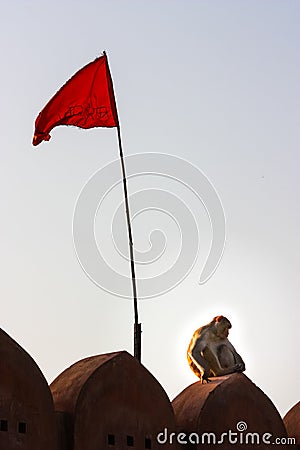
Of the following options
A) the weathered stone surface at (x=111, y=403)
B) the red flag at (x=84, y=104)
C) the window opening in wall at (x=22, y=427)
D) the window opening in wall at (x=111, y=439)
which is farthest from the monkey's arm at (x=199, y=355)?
the red flag at (x=84, y=104)

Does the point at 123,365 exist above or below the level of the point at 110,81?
below

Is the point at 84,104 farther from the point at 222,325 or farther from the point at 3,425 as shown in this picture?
the point at 3,425

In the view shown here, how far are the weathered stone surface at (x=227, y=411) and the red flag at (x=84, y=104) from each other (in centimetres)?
397

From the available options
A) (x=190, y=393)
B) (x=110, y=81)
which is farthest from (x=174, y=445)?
(x=110, y=81)

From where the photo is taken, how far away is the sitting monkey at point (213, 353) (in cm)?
1275

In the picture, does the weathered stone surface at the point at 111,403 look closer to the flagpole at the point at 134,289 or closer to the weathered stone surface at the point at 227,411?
the weathered stone surface at the point at 227,411

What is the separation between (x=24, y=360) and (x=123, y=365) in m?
1.30

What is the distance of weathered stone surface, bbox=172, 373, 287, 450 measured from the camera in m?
11.9

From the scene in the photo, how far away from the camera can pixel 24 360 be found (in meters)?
10.3

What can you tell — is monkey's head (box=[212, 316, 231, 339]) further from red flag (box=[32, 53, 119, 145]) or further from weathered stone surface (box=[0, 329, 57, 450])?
weathered stone surface (box=[0, 329, 57, 450])

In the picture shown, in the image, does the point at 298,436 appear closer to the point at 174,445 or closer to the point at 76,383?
the point at 174,445

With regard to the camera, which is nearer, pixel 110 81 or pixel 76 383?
pixel 76 383

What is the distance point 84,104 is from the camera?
1410cm

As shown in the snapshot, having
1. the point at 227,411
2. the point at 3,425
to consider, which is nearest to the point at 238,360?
the point at 227,411
